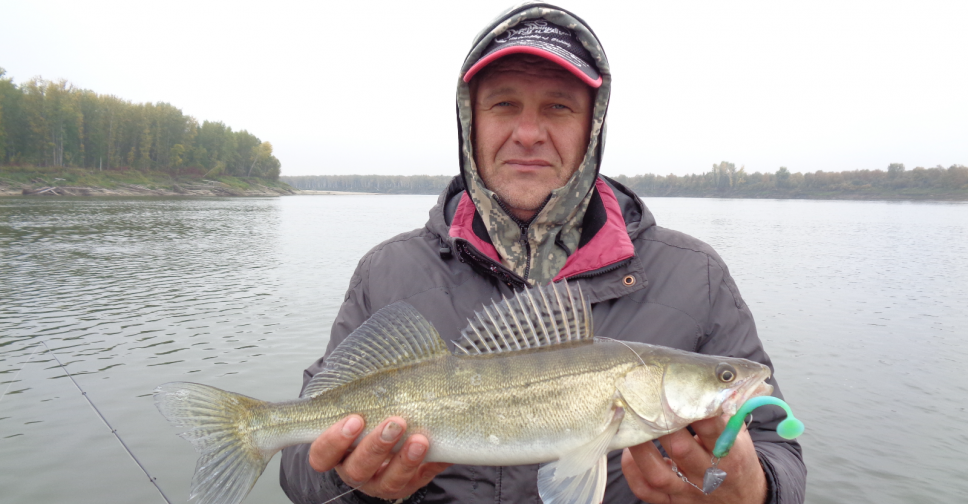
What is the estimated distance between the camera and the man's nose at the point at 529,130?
3353 millimetres

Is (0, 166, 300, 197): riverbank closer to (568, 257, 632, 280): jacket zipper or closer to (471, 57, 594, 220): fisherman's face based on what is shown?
(471, 57, 594, 220): fisherman's face

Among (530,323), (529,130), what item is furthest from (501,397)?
(529,130)

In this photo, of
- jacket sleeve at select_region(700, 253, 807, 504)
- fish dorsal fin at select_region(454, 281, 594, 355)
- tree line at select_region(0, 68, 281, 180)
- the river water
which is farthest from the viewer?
tree line at select_region(0, 68, 281, 180)

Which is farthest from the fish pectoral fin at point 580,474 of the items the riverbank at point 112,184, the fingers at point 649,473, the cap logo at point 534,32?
the riverbank at point 112,184

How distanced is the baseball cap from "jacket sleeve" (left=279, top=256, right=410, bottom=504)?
1.65 metres

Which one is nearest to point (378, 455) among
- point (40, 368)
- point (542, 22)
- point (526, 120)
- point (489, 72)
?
point (526, 120)

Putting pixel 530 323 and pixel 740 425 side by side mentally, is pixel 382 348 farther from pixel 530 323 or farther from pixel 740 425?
pixel 740 425

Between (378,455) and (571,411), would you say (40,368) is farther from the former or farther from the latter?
(571,411)

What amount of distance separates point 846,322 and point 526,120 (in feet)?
53.3

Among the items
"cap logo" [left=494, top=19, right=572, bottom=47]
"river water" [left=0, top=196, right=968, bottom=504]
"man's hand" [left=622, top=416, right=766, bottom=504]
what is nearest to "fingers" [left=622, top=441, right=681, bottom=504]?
"man's hand" [left=622, top=416, right=766, bottom=504]

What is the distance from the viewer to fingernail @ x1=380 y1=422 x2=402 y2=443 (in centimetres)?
244

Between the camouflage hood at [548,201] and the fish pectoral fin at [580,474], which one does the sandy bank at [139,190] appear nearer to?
the camouflage hood at [548,201]

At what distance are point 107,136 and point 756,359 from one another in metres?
124

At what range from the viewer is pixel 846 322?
607 inches
